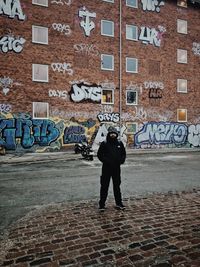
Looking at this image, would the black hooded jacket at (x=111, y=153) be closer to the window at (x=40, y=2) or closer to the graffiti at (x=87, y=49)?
the graffiti at (x=87, y=49)

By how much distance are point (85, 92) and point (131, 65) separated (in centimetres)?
541

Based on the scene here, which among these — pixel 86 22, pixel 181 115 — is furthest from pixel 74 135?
pixel 181 115

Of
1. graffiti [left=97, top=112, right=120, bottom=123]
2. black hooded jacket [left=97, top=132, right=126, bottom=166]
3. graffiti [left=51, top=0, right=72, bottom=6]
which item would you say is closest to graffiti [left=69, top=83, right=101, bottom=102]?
graffiti [left=97, top=112, right=120, bottom=123]

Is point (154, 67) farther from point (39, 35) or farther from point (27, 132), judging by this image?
point (27, 132)

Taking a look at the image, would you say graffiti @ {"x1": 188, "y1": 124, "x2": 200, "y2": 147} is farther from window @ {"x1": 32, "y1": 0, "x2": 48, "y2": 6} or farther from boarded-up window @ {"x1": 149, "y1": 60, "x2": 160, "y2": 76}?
window @ {"x1": 32, "y1": 0, "x2": 48, "y2": 6}

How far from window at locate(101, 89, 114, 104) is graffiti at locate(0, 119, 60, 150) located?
5.11m

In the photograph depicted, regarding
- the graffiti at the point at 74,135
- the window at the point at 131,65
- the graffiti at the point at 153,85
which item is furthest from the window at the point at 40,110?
the graffiti at the point at 153,85

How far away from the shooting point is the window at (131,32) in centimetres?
2625

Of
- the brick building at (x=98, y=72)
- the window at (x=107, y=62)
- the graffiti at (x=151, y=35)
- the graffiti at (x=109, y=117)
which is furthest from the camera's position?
the graffiti at (x=151, y=35)

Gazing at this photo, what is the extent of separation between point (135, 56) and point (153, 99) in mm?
4326

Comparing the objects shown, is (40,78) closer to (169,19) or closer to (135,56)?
(135,56)

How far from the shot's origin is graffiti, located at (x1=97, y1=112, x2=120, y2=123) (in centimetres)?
2484

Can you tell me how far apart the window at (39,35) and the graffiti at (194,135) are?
1653cm

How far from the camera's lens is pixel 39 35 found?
896 inches
